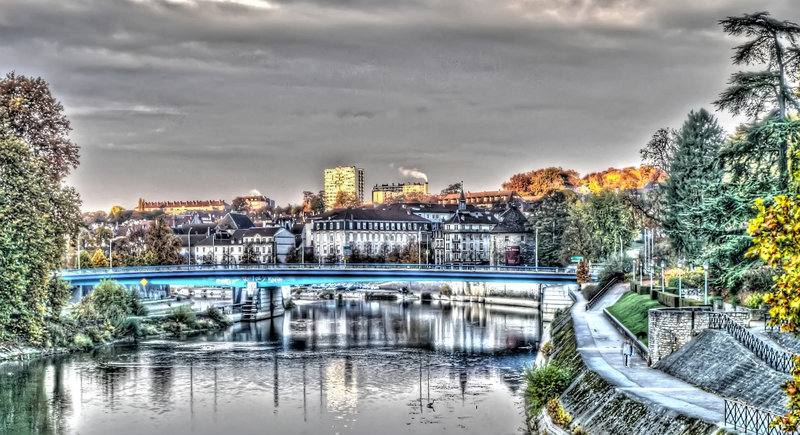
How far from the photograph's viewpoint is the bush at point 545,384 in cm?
4119

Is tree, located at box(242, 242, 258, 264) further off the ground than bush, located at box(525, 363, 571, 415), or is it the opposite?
tree, located at box(242, 242, 258, 264)

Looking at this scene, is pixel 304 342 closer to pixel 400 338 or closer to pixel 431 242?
pixel 400 338

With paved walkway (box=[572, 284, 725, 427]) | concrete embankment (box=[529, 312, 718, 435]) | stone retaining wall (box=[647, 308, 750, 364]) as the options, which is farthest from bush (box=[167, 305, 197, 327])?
stone retaining wall (box=[647, 308, 750, 364])

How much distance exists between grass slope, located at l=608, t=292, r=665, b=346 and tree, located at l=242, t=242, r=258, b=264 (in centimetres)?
12327

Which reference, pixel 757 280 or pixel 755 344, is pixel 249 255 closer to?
pixel 757 280

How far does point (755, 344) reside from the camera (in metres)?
33.5

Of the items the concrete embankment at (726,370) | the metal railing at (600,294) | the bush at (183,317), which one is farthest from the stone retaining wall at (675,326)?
the bush at (183,317)

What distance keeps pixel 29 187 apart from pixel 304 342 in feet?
87.5

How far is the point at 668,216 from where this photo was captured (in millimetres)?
80875

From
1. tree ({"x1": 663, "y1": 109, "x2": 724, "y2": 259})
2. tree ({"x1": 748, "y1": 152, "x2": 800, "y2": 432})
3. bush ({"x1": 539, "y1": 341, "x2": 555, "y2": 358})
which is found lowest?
bush ({"x1": 539, "y1": 341, "x2": 555, "y2": 358})

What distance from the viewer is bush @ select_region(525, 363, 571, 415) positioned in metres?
41.2

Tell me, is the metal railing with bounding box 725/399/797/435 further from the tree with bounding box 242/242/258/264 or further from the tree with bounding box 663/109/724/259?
the tree with bounding box 242/242/258/264

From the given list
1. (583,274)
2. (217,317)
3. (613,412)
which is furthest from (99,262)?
(613,412)

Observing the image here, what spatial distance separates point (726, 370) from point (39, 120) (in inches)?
2351
